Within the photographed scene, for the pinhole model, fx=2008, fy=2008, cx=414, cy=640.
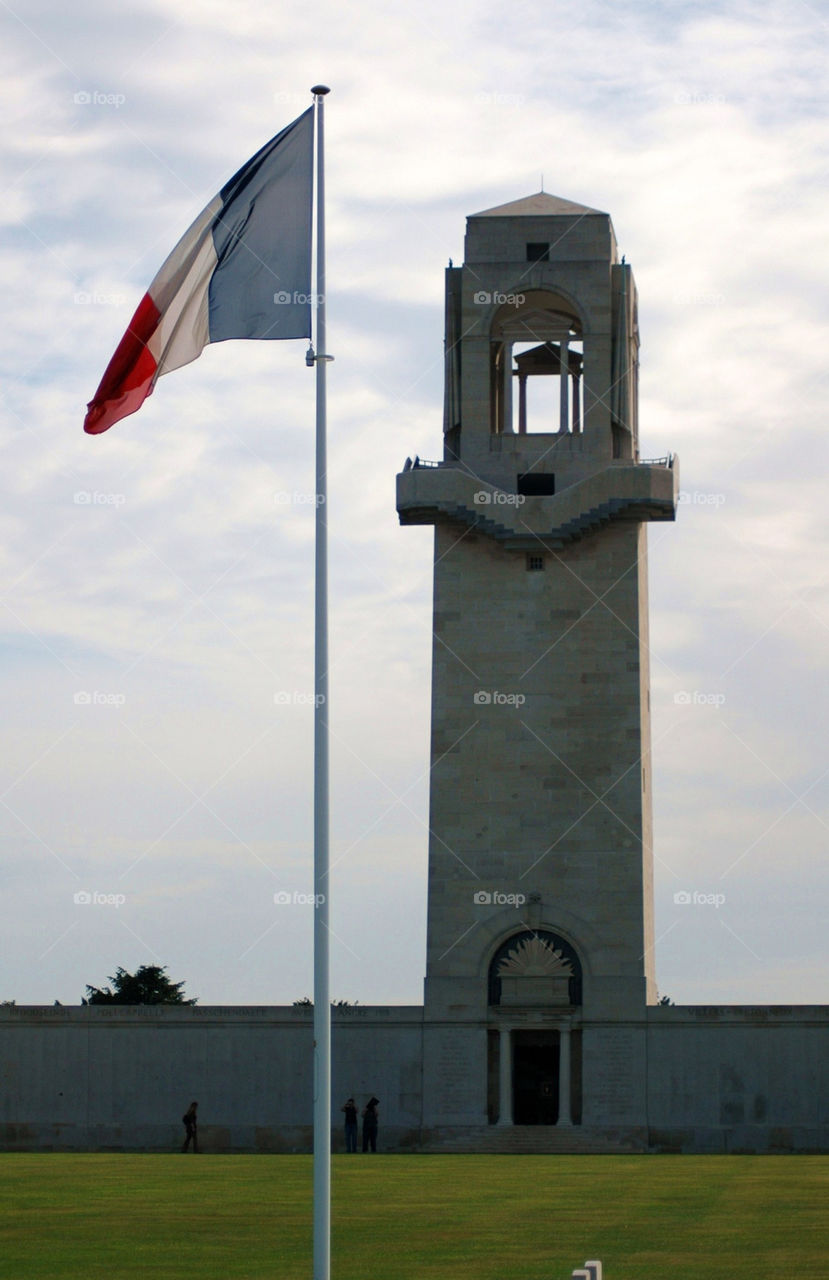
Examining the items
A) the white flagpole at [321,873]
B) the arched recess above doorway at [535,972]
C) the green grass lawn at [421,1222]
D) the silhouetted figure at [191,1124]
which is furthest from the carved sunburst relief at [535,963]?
the white flagpole at [321,873]

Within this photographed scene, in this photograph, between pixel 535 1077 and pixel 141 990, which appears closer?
pixel 535 1077

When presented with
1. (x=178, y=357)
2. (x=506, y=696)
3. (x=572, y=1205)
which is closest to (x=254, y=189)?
(x=178, y=357)

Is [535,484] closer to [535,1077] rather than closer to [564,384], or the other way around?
[564,384]

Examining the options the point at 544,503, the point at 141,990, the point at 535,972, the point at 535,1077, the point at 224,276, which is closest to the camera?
the point at 224,276

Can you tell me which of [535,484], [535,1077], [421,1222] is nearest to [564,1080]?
[535,1077]

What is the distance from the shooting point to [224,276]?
24.4m

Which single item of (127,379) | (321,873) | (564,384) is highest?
(564,384)

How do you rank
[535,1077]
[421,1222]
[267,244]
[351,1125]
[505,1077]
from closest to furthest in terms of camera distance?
[267,244] < [421,1222] < [351,1125] < [505,1077] < [535,1077]

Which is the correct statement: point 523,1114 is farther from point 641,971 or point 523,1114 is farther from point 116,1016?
point 116,1016

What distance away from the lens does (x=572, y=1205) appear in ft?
100

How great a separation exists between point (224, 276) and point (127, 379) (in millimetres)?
1725

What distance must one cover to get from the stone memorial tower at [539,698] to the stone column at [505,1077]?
0.06 m

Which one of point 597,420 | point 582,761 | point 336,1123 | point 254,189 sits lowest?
point 336,1123

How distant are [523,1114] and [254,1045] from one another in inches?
316
